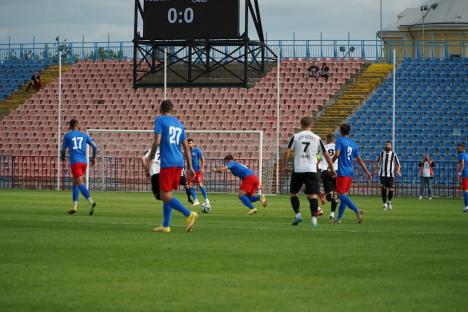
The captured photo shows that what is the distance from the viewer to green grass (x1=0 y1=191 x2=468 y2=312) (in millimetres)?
9977

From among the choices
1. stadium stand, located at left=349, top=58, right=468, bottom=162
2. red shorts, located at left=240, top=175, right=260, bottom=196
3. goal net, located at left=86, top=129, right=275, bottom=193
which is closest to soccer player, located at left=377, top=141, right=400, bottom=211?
red shorts, located at left=240, top=175, right=260, bottom=196

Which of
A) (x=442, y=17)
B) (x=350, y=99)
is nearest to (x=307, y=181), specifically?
(x=350, y=99)

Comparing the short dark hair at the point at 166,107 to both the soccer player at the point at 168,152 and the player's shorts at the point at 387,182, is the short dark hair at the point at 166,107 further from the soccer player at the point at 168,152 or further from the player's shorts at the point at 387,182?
the player's shorts at the point at 387,182

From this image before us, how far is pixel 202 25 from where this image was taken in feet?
161

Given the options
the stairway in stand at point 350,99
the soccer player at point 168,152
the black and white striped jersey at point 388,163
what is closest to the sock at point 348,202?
the soccer player at point 168,152

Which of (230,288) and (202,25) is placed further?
(202,25)

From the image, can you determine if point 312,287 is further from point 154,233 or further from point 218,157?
point 218,157

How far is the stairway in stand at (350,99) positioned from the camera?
49.9 meters

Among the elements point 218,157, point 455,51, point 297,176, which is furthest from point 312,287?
point 455,51

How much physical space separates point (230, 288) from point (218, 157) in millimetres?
38079

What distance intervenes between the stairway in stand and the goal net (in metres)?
3.18

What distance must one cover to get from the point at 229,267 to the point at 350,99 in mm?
39699

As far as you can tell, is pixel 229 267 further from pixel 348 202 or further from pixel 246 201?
pixel 246 201

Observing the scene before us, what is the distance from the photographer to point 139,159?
4769cm
